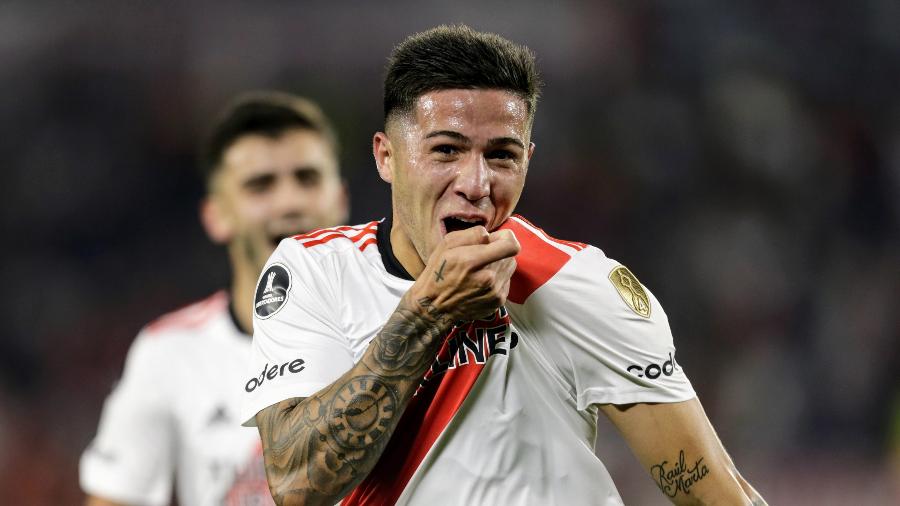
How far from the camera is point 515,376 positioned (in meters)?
2.48

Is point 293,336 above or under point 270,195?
above

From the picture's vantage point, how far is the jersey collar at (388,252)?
265 centimetres

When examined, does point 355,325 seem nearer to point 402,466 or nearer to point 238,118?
point 402,466

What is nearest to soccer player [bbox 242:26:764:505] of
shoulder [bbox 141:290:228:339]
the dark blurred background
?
shoulder [bbox 141:290:228:339]

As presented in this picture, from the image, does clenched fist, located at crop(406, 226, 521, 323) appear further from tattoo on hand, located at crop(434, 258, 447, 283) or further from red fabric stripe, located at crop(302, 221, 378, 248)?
red fabric stripe, located at crop(302, 221, 378, 248)

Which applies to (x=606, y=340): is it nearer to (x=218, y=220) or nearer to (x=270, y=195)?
(x=270, y=195)

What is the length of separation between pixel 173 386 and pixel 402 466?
Answer: 8.95 feet

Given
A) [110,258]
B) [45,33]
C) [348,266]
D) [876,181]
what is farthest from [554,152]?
[348,266]

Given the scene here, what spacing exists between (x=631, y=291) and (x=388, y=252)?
0.60m

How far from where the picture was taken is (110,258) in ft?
26.8

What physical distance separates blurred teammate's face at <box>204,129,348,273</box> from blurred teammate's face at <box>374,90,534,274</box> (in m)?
2.55

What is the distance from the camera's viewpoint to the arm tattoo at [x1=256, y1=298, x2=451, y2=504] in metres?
2.21

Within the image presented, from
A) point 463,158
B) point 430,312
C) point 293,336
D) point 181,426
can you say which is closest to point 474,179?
point 463,158

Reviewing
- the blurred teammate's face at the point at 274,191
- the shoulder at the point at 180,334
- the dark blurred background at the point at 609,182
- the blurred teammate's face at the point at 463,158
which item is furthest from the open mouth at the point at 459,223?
the dark blurred background at the point at 609,182
